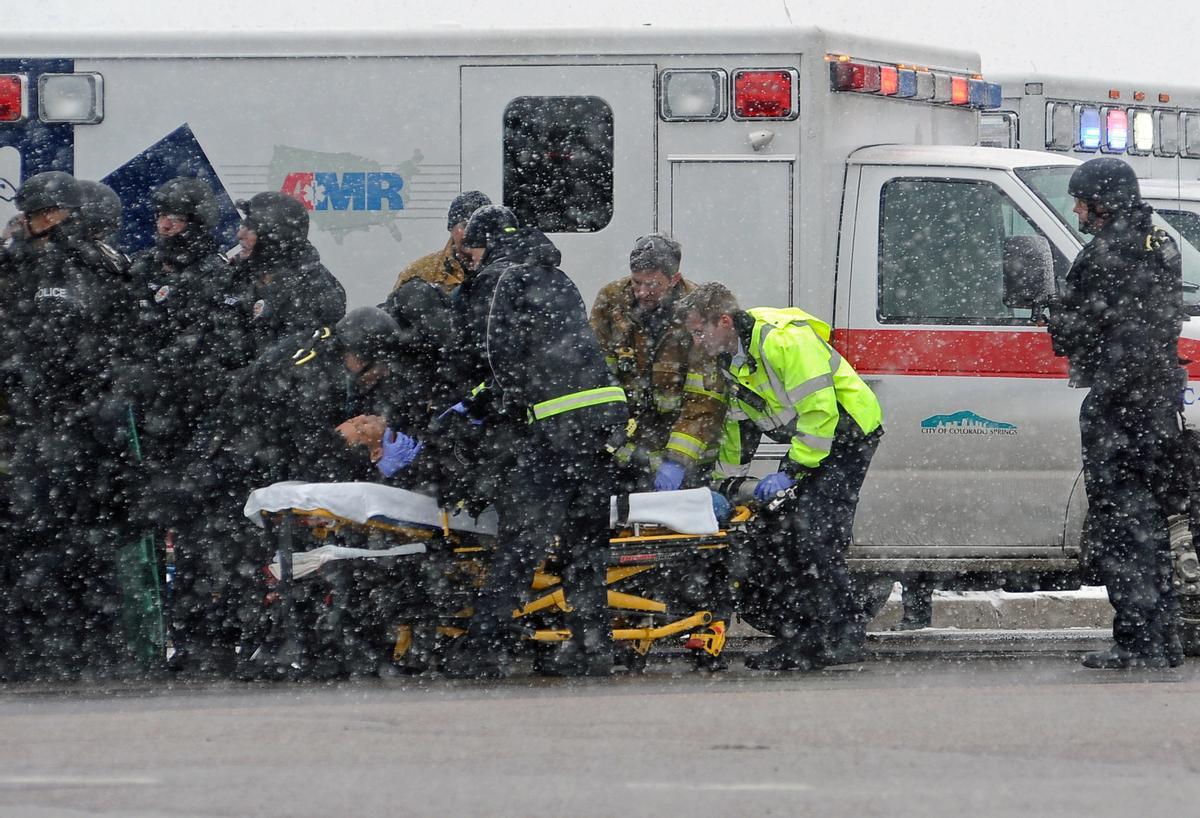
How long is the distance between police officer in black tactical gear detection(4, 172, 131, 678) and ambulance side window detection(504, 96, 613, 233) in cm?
180

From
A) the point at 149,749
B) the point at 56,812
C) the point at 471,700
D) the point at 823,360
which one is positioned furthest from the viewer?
the point at 823,360

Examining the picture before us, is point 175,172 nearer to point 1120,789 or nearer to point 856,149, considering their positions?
point 856,149

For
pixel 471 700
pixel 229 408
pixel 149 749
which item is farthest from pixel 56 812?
pixel 229 408

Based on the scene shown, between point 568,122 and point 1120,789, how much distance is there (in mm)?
4108

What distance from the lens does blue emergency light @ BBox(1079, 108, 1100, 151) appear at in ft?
35.5

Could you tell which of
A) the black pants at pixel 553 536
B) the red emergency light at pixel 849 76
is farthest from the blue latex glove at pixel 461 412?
the red emergency light at pixel 849 76

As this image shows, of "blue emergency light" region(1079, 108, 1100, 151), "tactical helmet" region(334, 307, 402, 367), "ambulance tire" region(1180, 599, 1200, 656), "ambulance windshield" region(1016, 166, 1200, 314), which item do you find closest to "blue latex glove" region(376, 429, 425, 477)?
"tactical helmet" region(334, 307, 402, 367)

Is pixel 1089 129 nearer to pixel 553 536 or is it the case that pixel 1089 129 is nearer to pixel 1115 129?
pixel 1115 129

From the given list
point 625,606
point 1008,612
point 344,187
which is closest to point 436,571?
point 625,606

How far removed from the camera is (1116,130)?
10.8 m

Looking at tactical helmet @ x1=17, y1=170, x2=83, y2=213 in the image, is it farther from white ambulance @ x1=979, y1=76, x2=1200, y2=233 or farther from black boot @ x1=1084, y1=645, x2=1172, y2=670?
white ambulance @ x1=979, y1=76, x2=1200, y2=233

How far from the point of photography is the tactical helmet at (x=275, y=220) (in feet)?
23.5

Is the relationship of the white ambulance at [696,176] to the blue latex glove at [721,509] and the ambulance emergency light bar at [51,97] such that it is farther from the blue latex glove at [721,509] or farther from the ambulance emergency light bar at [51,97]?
the blue latex glove at [721,509]

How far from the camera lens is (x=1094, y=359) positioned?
714 centimetres
